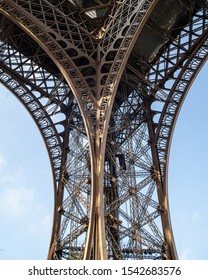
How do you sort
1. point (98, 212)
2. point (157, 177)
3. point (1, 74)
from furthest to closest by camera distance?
point (1, 74) → point (157, 177) → point (98, 212)

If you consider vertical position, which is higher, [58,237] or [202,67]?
[202,67]

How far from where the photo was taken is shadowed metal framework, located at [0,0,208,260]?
1755 centimetres

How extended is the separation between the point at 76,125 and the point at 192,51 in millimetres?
7105

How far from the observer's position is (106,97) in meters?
17.5

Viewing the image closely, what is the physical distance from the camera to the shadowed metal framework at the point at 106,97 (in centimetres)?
1755

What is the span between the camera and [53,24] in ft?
61.7

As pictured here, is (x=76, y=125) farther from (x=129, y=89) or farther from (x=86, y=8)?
(x=86, y=8)

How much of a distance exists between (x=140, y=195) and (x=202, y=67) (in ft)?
21.6
